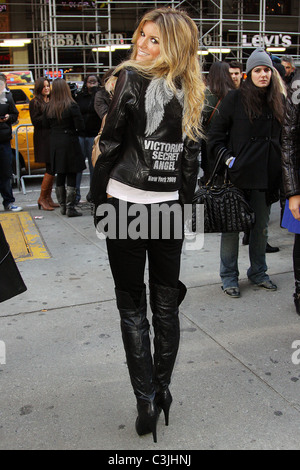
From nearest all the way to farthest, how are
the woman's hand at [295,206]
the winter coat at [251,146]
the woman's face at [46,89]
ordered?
the woman's hand at [295,206] < the winter coat at [251,146] < the woman's face at [46,89]

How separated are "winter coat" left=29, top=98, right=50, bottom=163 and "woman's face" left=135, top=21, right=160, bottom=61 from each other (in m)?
5.78

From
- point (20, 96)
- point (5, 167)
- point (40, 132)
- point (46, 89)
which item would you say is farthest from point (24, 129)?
point (5, 167)

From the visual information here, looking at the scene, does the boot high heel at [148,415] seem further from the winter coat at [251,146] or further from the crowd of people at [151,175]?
the winter coat at [251,146]

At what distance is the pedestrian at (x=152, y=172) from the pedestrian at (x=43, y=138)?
557cm

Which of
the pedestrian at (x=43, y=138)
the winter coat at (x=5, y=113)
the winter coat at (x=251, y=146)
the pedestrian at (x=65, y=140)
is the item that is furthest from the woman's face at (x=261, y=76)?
the winter coat at (x=5, y=113)

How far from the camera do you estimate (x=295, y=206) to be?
12.0 feet

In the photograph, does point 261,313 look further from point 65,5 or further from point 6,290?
point 65,5

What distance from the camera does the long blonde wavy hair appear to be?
2.46 metres

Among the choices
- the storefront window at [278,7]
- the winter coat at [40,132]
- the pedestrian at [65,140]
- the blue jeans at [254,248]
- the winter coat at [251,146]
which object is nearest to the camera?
the winter coat at [251,146]

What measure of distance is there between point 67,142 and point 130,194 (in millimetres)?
5344

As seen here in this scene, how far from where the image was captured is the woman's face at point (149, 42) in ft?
8.18

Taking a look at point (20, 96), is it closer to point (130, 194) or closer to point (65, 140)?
point (65, 140)
